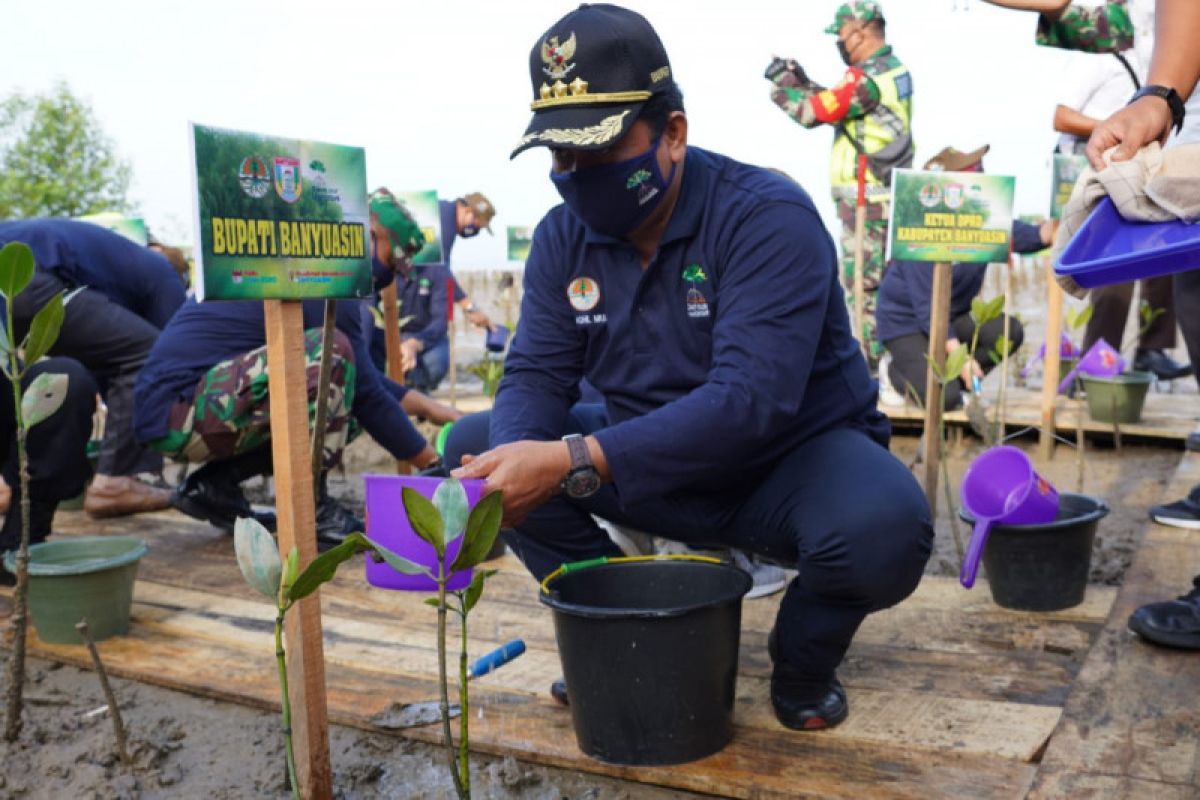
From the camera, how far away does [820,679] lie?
1788 mm

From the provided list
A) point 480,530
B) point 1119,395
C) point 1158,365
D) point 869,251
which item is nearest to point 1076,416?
point 1119,395

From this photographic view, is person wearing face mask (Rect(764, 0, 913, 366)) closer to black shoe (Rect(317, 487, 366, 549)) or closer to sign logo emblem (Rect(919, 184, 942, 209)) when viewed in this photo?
sign logo emblem (Rect(919, 184, 942, 209))

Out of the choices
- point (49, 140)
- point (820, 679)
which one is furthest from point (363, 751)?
point (49, 140)

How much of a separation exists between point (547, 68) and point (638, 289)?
408 mm

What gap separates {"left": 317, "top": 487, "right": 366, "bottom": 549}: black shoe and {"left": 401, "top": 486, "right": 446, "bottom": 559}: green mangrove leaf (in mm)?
2174

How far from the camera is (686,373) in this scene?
192 cm

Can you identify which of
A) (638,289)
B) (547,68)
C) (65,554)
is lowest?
(65,554)

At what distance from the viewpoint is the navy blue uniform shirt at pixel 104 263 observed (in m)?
3.25

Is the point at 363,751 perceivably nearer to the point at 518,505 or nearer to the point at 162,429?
the point at 518,505

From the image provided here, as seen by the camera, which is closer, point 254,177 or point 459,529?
point 459,529

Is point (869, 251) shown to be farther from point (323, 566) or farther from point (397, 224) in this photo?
point (323, 566)

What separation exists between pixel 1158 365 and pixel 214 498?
4.84 meters

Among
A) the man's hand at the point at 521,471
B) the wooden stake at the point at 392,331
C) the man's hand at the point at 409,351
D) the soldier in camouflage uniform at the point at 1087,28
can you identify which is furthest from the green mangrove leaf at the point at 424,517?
the man's hand at the point at 409,351

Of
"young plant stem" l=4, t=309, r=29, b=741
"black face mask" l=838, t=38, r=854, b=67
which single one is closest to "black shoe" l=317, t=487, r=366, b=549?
"young plant stem" l=4, t=309, r=29, b=741
